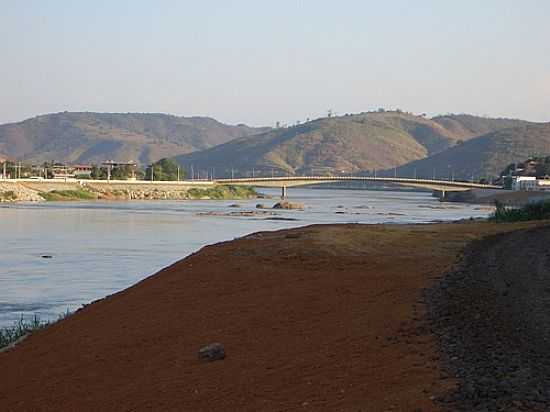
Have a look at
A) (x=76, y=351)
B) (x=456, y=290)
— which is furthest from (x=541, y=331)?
(x=76, y=351)

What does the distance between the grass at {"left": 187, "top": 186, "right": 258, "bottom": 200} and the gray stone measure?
391ft

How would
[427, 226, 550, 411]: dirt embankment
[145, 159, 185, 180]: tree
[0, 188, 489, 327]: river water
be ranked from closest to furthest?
[427, 226, 550, 411]: dirt embankment < [0, 188, 489, 327]: river water < [145, 159, 185, 180]: tree

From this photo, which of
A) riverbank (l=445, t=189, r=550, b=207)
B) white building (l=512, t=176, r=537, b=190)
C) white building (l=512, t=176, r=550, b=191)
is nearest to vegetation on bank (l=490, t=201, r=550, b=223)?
riverbank (l=445, t=189, r=550, b=207)

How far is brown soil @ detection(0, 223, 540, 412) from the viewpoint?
8742 millimetres

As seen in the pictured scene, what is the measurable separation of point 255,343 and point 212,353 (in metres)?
0.69

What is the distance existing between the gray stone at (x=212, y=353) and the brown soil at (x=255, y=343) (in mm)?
101

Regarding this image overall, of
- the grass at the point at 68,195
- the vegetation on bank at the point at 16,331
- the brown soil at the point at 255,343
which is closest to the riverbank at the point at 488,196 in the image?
the grass at the point at 68,195

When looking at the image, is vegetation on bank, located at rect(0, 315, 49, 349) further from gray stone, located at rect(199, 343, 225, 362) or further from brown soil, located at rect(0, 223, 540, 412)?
gray stone, located at rect(199, 343, 225, 362)

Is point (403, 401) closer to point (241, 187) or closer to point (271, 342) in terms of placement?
point (271, 342)

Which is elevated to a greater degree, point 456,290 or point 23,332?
point 456,290

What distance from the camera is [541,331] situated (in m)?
9.95

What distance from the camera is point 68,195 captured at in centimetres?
11256

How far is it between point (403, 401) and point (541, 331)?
9.15 ft

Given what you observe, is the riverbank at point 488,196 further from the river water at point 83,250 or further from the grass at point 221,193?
the river water at point 83,250
